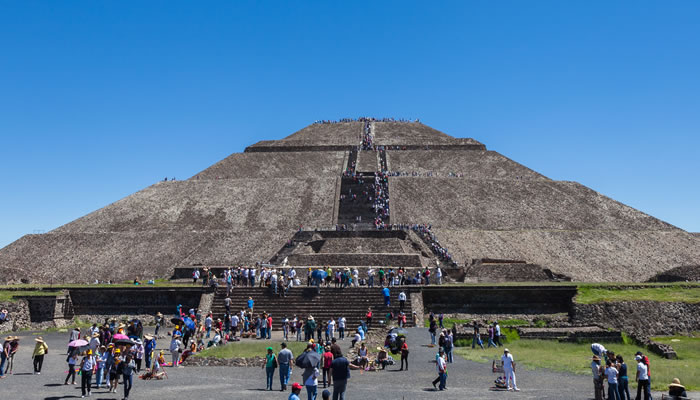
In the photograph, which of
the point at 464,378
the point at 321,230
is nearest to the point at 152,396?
the point at 464,378

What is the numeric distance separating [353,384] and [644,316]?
49.0 ft

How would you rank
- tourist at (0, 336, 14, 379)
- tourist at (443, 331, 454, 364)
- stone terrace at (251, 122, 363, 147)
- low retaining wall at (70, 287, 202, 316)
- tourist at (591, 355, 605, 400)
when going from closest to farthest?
1. tourist at (591, 355, 605, 400)
2. tourist at (0, 336, 14, 379)
3. tourist at (443, 331, 454, 364)
4. low retaining wall at (70, 287, 202, 316)
5. stone terrace at (251, 122, 363, 147)

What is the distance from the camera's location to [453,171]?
212 feet

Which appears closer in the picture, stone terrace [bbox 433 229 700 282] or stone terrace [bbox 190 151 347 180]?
stone terrace [bbox 433 229 700 282]

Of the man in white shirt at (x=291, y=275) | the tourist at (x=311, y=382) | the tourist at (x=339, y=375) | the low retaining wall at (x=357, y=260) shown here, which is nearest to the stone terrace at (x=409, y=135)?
the low retaining wall at (x=357, y=260)

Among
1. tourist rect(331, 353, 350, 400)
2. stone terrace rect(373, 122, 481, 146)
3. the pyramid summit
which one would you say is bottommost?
tourist rect(331, 353, 350, 400)

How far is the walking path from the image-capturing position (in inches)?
Answer: 530

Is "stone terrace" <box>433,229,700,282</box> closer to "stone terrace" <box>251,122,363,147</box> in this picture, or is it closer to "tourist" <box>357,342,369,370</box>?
"tourist" <box>357,342,369,370</box>

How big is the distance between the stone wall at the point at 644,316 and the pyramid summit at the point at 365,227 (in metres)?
8.76

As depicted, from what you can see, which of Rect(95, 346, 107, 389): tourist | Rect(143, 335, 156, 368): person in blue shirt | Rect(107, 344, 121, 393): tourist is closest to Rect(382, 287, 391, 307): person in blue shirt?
Rect(143, 335, 156, 368): person in blue shirt

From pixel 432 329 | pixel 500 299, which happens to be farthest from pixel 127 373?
pixel 500 299

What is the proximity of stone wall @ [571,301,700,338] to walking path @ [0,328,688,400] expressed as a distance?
9137 mm

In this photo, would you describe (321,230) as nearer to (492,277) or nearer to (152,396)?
(492,277)

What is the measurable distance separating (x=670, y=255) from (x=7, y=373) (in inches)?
1585
